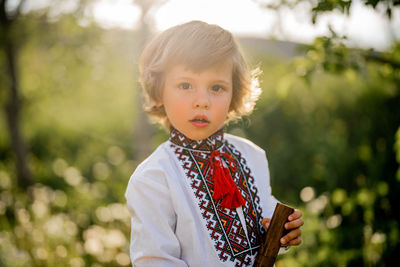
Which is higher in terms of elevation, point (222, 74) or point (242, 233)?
point (222, 74)

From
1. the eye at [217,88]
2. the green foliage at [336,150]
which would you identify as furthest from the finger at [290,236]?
the green foliage at [336,150]

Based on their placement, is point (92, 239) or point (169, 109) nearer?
point (169, 109)

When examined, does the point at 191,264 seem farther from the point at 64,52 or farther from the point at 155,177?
the point at 64,52

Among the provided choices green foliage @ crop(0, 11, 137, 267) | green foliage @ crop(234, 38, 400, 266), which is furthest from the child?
green foliage @ crop(0, 11, 137, 267)

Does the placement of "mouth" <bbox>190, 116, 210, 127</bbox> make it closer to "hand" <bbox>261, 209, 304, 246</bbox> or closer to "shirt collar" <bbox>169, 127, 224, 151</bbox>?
"shirt collar" <bbox>169, 127, 224, 151</bbox>

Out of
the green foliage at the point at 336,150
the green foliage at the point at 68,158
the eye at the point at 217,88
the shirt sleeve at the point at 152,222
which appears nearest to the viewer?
the shirt sleeve at the point at 152,222

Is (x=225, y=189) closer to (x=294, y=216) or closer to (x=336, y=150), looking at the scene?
(x=294, y=216)

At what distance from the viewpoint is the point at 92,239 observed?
9.47 feet

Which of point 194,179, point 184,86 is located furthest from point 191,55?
point 194,179

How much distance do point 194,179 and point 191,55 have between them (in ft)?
1.53

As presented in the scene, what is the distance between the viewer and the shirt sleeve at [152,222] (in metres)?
1.27

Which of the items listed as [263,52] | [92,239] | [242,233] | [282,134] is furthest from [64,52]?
[263,52]

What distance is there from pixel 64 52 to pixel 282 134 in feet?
10.5

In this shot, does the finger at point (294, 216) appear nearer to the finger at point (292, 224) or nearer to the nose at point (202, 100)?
the finger at point (292, 224)
